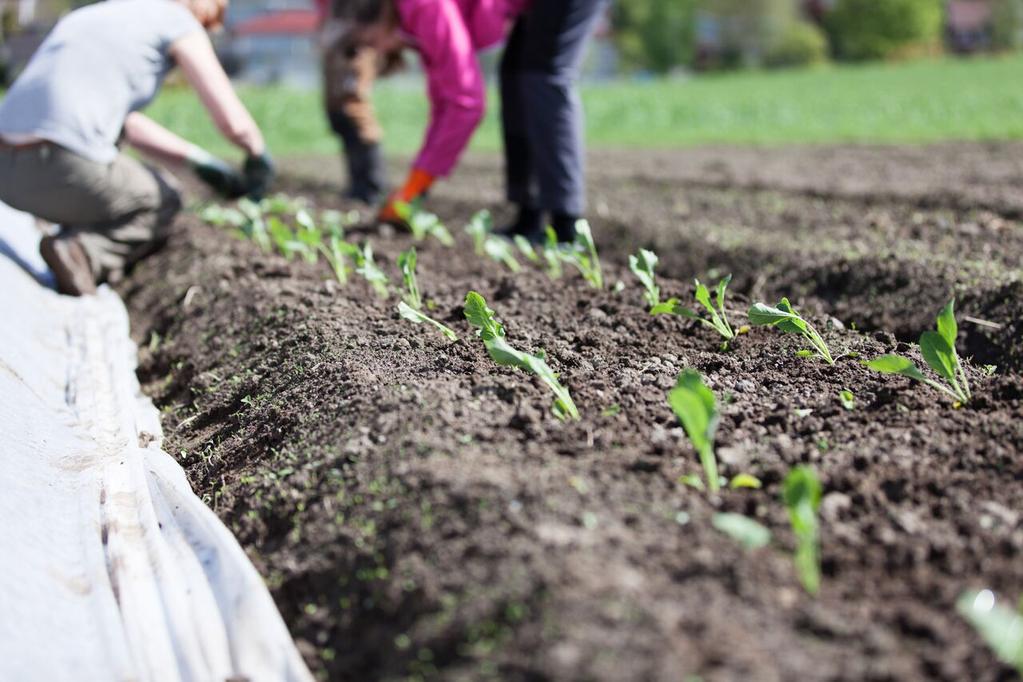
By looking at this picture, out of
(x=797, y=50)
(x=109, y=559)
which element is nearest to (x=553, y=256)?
(x=109, y=559)

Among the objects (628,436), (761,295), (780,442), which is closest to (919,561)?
(780,442)

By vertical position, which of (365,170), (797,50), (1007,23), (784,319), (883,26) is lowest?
(797,50)

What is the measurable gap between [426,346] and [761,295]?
49.0 inches

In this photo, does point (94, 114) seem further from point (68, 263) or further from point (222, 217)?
point (222, 217)

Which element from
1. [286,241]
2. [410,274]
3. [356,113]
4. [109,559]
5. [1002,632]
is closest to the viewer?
[1002,632]

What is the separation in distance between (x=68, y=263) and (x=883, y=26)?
47.8 meters

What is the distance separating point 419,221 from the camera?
11.7 ft

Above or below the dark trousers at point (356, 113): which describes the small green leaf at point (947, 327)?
above

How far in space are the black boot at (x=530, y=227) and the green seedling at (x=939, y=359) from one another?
217cm

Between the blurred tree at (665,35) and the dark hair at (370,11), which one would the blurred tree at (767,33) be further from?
the dark hair at (370,11)

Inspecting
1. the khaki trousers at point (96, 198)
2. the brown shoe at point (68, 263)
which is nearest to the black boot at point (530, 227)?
the khaki trousers at point (96, 198)

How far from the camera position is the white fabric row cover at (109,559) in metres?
1.37

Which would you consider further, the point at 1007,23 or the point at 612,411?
the point at 1007,23

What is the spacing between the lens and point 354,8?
3750 mm
